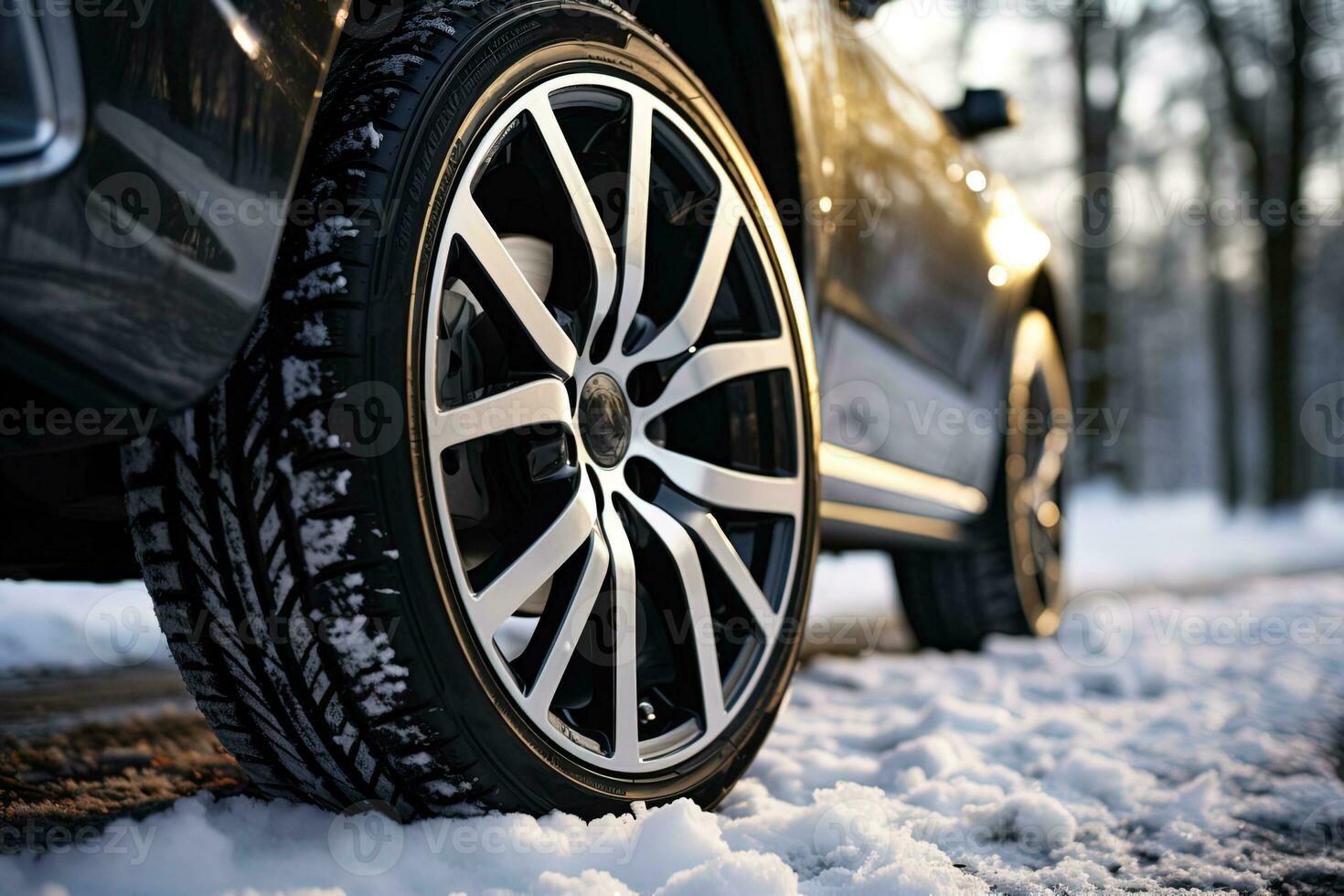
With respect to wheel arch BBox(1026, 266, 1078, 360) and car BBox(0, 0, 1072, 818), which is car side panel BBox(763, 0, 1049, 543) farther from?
wheel arch BBox(1026, 266, 1078, 360)

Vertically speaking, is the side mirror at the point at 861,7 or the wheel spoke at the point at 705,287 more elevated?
the side mirror at the point at 861,7

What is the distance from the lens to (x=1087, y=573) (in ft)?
24.2

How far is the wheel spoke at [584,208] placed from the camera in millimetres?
1445

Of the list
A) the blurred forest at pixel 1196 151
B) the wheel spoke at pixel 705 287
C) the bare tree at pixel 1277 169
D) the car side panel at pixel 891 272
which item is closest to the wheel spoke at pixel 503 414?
the wheel spoke at pixel 705 287

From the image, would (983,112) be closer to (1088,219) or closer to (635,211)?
(635,211)

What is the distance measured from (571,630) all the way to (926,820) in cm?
61

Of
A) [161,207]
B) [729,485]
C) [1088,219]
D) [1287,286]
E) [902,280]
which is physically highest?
[1088,219]

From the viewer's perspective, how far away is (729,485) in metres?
1.73

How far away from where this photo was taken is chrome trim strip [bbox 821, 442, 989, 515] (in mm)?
2299

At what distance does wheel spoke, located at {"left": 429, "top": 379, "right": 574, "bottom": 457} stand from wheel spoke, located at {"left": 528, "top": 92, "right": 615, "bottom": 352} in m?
0.13

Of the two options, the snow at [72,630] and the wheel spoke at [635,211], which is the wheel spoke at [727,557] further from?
the snow at [72,630]

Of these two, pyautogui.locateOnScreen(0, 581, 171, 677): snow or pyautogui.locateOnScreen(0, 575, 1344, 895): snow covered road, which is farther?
pyautogui.locateOnScreen(0, 581, 171, 677): snow

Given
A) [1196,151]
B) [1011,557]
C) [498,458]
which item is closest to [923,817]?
[498,458]

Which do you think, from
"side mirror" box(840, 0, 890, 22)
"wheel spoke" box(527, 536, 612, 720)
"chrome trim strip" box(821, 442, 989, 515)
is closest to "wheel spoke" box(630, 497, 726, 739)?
"wheel spoke" box(527, 536, 612, 720)
